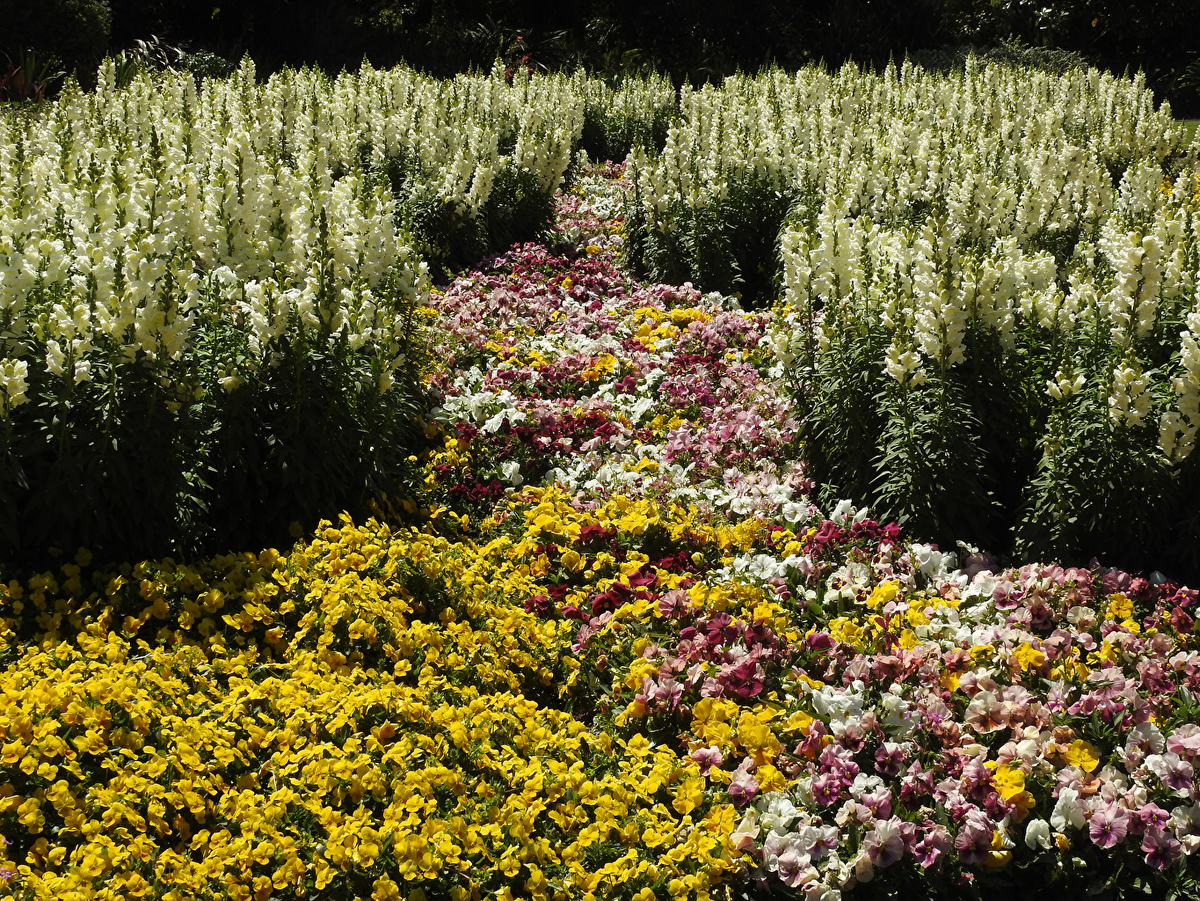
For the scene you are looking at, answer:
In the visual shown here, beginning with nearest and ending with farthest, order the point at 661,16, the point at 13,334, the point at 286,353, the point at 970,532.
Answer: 1. the point at 13,334
2. the point at 286,353
3. the point at 970,532
4. the point at 661,16

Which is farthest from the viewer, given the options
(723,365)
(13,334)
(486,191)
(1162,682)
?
(486,191)

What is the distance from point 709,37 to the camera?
2503cm

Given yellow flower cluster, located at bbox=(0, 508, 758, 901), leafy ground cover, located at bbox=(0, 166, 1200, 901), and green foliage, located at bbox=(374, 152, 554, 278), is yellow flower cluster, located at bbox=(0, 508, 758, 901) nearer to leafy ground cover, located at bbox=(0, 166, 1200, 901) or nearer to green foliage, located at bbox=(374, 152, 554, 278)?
leafy ground cover, located at bbox=(0, 166, 1200, 901)

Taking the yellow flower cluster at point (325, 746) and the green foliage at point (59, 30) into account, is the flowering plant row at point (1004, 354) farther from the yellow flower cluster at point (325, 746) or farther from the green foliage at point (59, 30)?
the green foliage at point (59, 30)

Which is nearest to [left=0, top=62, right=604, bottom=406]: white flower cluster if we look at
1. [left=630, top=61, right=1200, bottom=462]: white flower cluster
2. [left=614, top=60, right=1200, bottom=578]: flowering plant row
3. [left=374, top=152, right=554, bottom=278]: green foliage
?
[left=374, top=152, right=554, bottom=278]: green foliage

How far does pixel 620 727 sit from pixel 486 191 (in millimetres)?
6283

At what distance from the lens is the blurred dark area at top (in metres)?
22.9

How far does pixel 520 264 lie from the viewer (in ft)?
31.8

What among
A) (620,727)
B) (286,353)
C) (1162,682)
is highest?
(286,353)

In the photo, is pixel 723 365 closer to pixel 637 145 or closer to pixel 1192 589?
pixel 637 145

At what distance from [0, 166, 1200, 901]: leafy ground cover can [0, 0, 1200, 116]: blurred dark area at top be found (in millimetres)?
17946

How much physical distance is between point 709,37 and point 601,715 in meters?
23.2

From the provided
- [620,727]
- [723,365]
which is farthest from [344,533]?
[723,365]

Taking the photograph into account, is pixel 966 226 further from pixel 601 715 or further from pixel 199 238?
pixel 199 238
